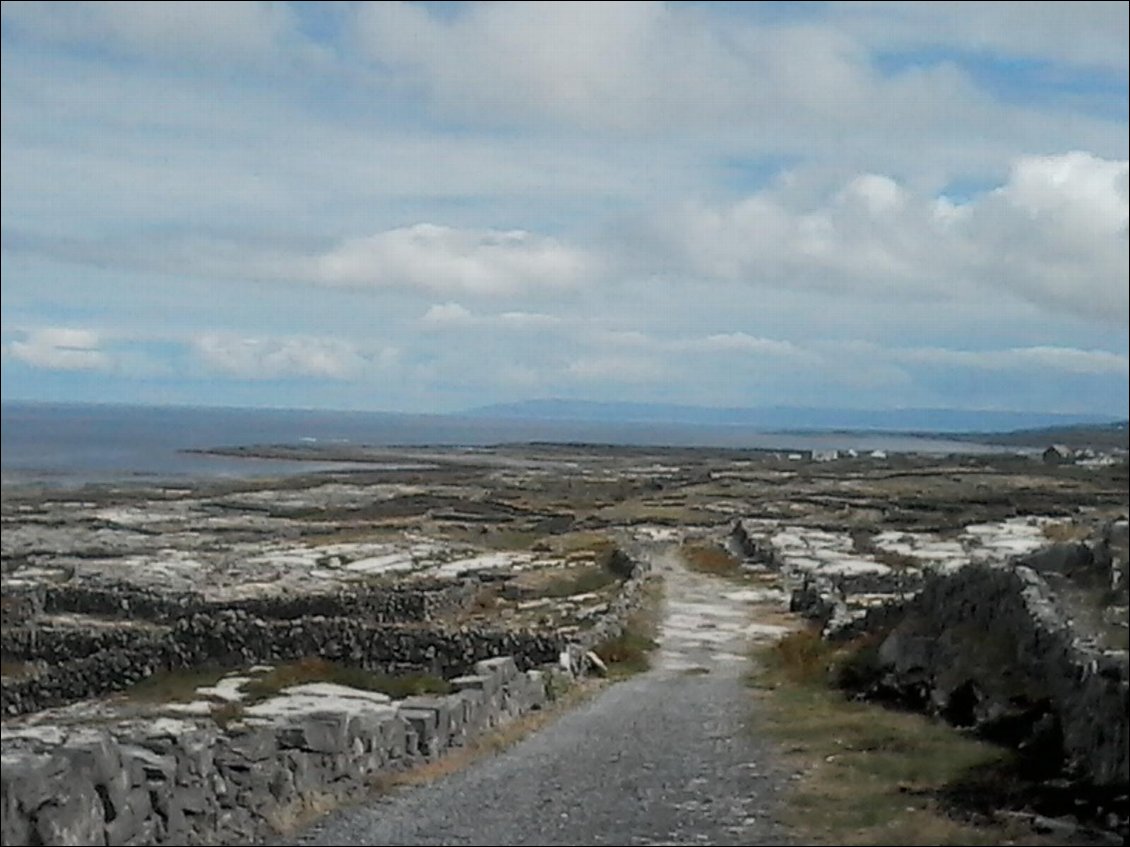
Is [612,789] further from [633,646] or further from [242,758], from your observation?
[633,646]

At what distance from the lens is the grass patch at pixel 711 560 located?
41.5m

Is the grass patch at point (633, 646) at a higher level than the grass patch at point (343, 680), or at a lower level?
higher

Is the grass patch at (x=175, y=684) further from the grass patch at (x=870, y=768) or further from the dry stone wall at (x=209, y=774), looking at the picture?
the grass patch at (x=870, y=768)

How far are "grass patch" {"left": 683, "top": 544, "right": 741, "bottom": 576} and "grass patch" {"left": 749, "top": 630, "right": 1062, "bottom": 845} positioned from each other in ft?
70.4

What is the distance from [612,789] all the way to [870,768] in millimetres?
2451

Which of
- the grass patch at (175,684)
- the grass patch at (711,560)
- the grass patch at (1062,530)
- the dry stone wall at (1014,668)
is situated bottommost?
the grass patch at (175,684)

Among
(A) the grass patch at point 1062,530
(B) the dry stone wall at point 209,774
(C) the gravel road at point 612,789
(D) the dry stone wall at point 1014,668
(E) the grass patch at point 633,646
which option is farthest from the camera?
(A) the grass patch at point 1062,530

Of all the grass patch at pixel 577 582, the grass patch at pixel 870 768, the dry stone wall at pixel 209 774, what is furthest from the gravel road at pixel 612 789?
the grass patch at pixel 577 582

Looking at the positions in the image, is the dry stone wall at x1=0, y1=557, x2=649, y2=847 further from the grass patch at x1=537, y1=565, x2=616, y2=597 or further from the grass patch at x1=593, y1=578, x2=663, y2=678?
the grass patch at x1=537, y1=565, x2=616, y2=597

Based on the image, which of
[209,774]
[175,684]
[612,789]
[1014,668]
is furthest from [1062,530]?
[209,774]

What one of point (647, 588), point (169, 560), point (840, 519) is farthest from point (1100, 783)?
point (840, 519)

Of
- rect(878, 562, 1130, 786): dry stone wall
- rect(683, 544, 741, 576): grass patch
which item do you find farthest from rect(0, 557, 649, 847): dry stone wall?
rect(683, 544, 741, 576): grass patch

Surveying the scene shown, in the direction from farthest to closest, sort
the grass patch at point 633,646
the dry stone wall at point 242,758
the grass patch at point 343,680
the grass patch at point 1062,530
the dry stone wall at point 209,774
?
the grass patch at point 1062,530 < the grass patch at point 633,646 < the grass patch at point 343,680 < the dry stone wall at point 242,758 < the dry stone wall at point 209,774

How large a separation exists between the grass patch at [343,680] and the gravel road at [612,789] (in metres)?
3.26
